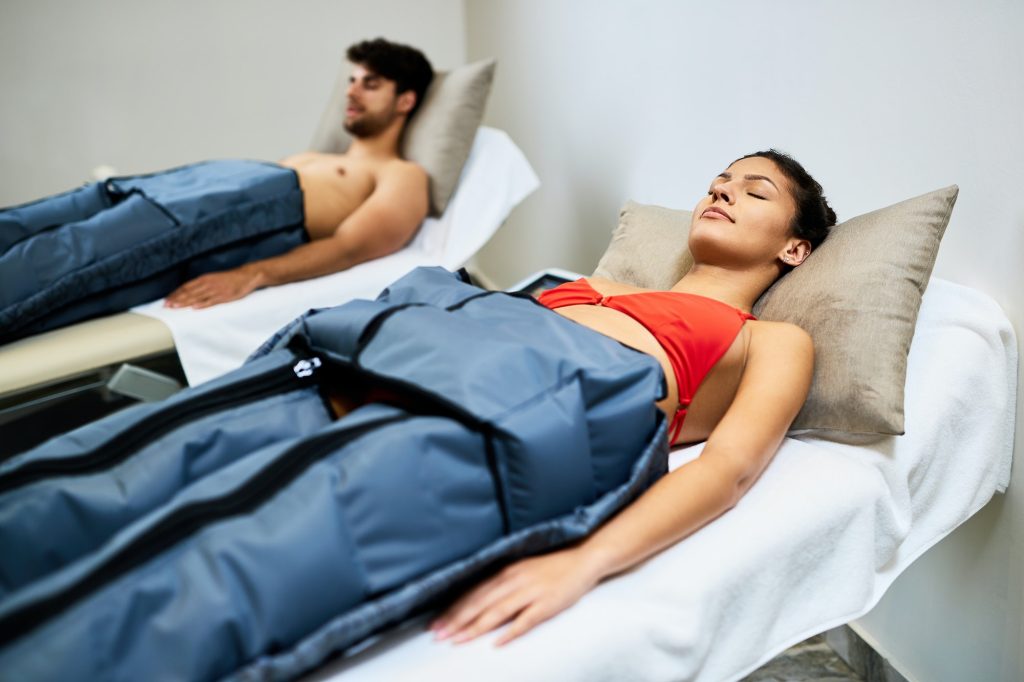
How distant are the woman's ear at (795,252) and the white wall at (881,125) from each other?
21 centimetres

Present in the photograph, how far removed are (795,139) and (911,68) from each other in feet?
1.03

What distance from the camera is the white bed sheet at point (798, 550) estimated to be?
36.4 inches

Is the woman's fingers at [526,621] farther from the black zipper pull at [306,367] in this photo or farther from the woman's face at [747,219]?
the woman's face at [747,219]

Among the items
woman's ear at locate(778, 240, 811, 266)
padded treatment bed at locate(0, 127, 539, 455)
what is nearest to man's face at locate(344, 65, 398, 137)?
padded treatment bed at locate(0, 127, 539, 455)

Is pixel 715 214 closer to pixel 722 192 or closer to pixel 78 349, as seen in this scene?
pixel 722 192

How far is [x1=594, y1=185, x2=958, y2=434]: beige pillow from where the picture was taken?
125 centimetres

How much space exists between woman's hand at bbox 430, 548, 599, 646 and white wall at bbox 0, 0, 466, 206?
2839mm

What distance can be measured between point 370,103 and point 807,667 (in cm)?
201

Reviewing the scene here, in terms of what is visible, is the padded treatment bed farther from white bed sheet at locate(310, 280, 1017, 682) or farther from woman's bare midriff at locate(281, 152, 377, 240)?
white bed sheet at locate(310, 280, 1017, 682)

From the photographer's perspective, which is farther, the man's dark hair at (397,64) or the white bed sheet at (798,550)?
the man's dark hair at (397,64)

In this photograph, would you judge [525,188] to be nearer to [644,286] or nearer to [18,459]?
[644,286]

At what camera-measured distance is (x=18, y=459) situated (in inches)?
40.9

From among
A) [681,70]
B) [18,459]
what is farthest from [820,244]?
[18,459]

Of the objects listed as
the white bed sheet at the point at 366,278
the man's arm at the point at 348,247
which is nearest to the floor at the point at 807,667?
the white bed sheet at the point at 366,278
